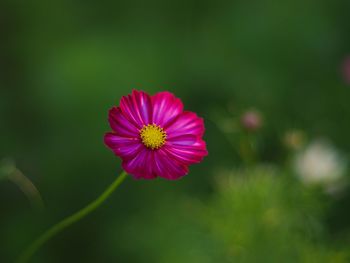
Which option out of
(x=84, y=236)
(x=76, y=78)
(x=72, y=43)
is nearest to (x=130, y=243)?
(x=84, y=236)

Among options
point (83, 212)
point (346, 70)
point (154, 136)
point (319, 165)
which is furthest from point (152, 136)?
→ point (346, 70)

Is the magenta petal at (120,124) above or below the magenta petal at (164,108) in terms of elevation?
below

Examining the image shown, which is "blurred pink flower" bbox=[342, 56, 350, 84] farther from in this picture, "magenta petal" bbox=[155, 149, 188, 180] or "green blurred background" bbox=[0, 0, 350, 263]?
"magenta petal" bbox=[155, 149, 188, 180]

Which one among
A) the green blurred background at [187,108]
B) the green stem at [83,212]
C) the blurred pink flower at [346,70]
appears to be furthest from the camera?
the blurred pink flower at [346,70]

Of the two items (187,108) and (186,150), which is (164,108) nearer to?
(186,150)

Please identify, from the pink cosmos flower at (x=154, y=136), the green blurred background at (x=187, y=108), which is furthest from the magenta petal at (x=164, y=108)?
the green blurred background at (x=187, y=108)

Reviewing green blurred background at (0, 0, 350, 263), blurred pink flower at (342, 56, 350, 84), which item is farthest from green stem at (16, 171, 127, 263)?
blurred pink flower at (342, 56, 350, 84)

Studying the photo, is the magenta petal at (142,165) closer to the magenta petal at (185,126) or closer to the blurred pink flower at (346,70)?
the magenta petal at (185,126)

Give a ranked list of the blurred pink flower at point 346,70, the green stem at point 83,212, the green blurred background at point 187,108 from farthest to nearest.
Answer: the blurred pink flower at point 346,70 → the green blurred background at point 187,108 → the green stem at point 83,212
